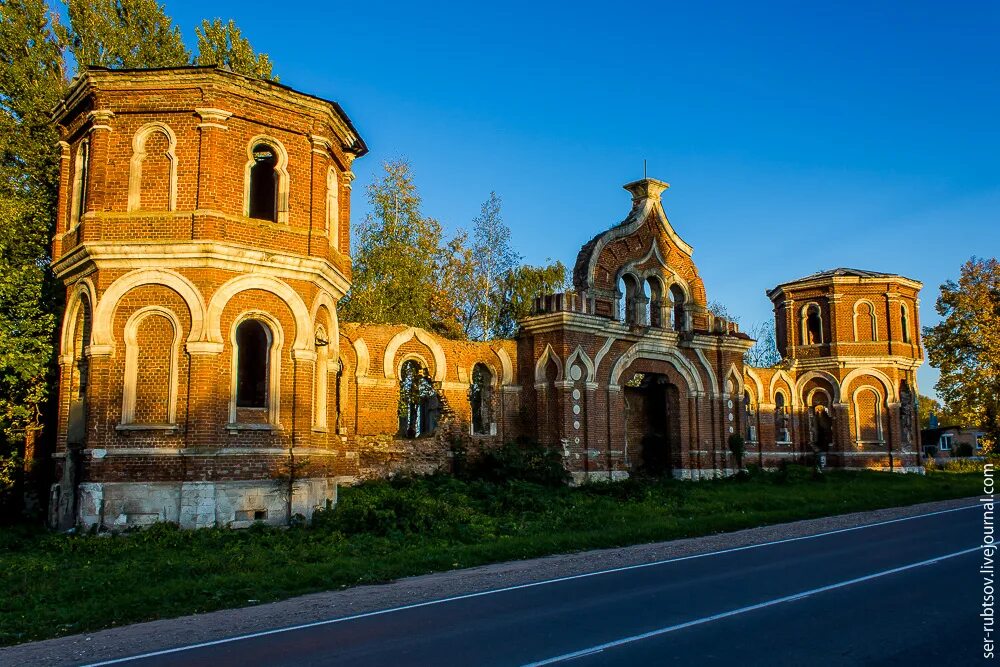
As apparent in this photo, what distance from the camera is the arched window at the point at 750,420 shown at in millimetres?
35844

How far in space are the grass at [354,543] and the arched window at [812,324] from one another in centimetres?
1482

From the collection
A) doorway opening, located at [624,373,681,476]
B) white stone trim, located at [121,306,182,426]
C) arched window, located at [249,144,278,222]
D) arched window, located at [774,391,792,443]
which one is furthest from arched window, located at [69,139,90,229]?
arched window, located at [774,391,792,443]

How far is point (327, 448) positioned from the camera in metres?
19.0

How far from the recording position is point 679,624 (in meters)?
8.53

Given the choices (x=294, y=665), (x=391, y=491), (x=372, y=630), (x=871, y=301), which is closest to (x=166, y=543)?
(x=391, y=491)

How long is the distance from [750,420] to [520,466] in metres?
15.9

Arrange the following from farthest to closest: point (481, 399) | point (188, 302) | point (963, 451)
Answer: point (963, 451) < point (481, 399) < point (188, 302)

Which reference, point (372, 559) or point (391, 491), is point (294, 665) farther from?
point (391, 491)

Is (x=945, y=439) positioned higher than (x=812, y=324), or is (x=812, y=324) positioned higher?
(x=812, y=324)

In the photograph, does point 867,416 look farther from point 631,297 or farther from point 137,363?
point 137,363

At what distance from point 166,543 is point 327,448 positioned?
14.8 ft

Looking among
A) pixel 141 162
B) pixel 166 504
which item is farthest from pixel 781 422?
pixel 141 162

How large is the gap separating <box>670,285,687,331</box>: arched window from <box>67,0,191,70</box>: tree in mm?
17935

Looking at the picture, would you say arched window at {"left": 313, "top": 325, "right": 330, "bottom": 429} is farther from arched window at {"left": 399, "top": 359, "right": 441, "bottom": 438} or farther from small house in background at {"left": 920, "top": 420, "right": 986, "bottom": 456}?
small house in background at {"left": 920, "top": 420, "right": 986, "bottom": 456}
